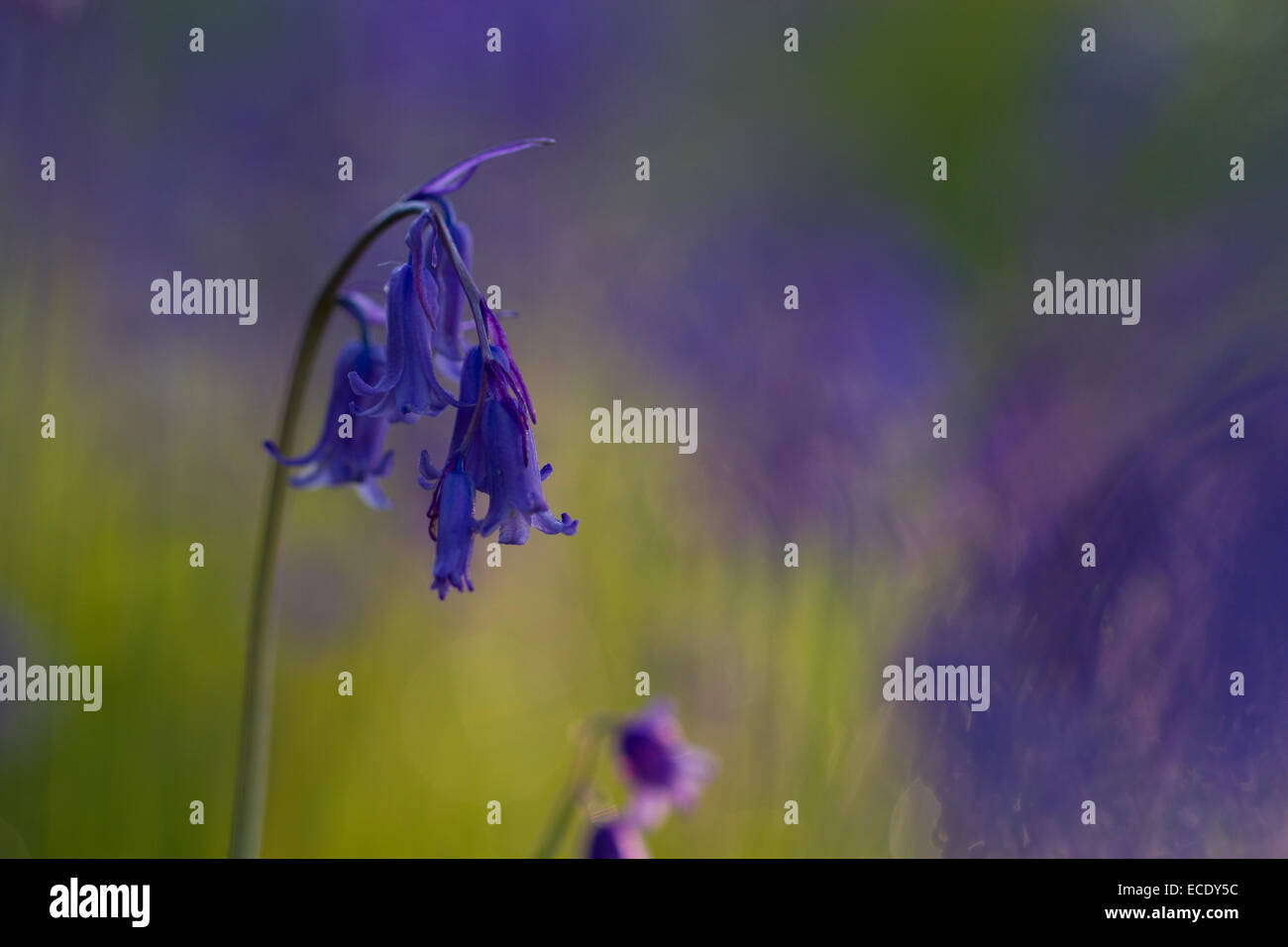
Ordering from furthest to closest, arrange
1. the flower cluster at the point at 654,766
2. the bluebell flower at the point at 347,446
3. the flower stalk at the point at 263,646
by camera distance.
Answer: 1. the flower cluster at the point at 654,766
2. the bluebell flower at the point at 347,446
3. the flower stalk at the point at 263,646

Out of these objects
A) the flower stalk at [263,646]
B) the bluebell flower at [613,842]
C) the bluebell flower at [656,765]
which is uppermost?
the flower stalk at [263,646]

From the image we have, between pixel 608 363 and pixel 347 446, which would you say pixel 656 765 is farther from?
pixel 608 363

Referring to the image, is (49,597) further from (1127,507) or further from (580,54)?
(1127,507)

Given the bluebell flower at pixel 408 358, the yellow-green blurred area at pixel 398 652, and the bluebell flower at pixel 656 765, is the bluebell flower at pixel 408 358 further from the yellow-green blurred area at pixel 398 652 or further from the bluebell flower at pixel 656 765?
the yellow-green blurred area at pixel 398 652

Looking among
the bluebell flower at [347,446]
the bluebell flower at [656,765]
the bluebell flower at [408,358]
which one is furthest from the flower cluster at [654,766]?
the bluebell flower at [408,358]
